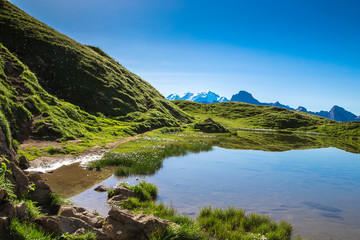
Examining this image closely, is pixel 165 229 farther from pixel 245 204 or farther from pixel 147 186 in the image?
pixel 245 204

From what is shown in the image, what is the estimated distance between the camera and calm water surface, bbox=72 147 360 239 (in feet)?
44.2

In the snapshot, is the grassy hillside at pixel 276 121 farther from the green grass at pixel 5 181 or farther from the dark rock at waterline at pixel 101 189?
the green grass at pixel 5 181

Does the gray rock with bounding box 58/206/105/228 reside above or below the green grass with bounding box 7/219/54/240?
below

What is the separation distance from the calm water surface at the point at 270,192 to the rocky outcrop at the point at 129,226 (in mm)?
3812

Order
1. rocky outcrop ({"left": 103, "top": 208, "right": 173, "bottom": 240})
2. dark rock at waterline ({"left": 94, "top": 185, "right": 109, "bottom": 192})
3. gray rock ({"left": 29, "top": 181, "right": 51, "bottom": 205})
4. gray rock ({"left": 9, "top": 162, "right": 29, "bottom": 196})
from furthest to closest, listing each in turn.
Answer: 1. dark rock at waterline ({"left": 94, "top": 185, "right": 109, "bottom": 192})
2. gray rock ({"left": 29, "top": 181, "right": 51, "bottom": 205})
3. gray rock ({"left": 9, "top": 162, "right": 29, "bottom": 196})
4. rocky outcrop ({"left": 103, "top": 208, "right": 173, "bottom": 240})

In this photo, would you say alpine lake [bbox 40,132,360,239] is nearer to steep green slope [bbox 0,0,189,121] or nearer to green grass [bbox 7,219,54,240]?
green grass [bbox 7,219,54,240]

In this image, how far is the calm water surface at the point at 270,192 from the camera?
13484 millimetres

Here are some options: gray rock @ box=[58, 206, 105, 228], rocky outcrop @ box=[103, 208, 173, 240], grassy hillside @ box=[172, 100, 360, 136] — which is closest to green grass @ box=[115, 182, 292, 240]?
rocky outcrop @ box=[103, 208, 173, 240]

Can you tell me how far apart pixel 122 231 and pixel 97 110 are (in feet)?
190

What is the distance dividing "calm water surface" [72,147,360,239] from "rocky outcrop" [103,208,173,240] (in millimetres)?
3812

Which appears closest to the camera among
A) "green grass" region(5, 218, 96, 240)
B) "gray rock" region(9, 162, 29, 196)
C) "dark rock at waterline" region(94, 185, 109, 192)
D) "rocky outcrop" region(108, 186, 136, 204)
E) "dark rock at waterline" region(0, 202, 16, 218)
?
"green grass" region(5, 218, 96, 240)

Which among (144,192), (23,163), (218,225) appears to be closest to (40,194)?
(144,192)

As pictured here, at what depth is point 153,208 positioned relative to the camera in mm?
13180

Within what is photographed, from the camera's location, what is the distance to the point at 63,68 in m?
66.0
